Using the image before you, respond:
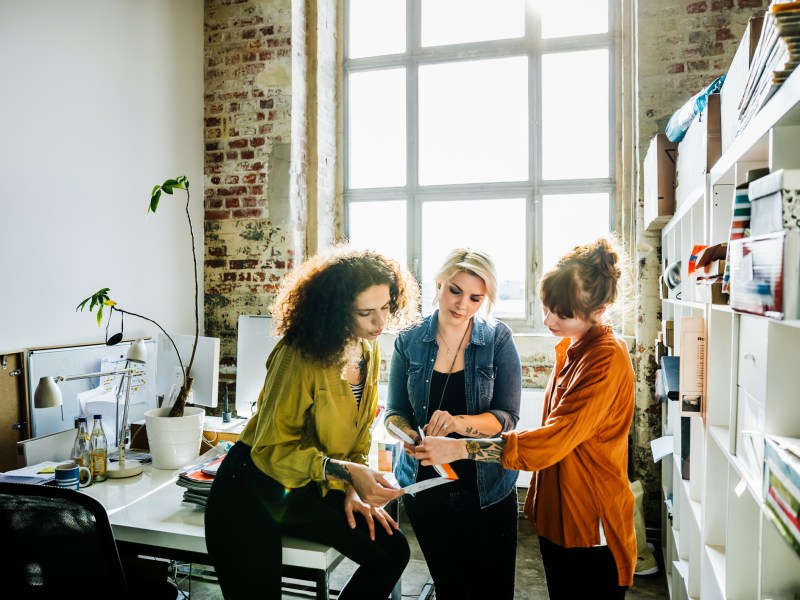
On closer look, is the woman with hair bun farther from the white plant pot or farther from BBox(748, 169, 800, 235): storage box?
the white plant pot

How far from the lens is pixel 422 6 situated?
412cm

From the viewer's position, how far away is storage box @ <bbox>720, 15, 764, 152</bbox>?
1.22m

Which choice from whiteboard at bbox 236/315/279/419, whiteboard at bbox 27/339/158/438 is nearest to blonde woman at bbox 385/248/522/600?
whiteboard at bbox 236/315/279/419

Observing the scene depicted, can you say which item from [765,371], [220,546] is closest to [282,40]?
[220,546]

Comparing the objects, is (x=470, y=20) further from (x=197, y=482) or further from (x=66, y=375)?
(x=197, y=482)

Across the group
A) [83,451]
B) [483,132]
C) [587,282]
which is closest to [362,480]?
[587,282]

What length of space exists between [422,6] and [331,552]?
12.6 feet

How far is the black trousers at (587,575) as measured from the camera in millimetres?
1461

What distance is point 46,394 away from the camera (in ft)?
6.46

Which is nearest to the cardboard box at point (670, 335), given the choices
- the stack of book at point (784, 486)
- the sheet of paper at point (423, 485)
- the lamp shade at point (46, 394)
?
the sheet of paper at point (423, 485)

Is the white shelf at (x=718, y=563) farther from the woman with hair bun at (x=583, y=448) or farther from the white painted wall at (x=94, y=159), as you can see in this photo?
the white painted wall at (x=94, y=159)

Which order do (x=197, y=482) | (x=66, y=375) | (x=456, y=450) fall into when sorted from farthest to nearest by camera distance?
1. (x=66, y=375)
2. (x=197, y=482)
3. (x=456, y=450)

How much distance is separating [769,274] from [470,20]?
3.71 m

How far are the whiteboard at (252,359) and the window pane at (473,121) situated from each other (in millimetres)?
1733
